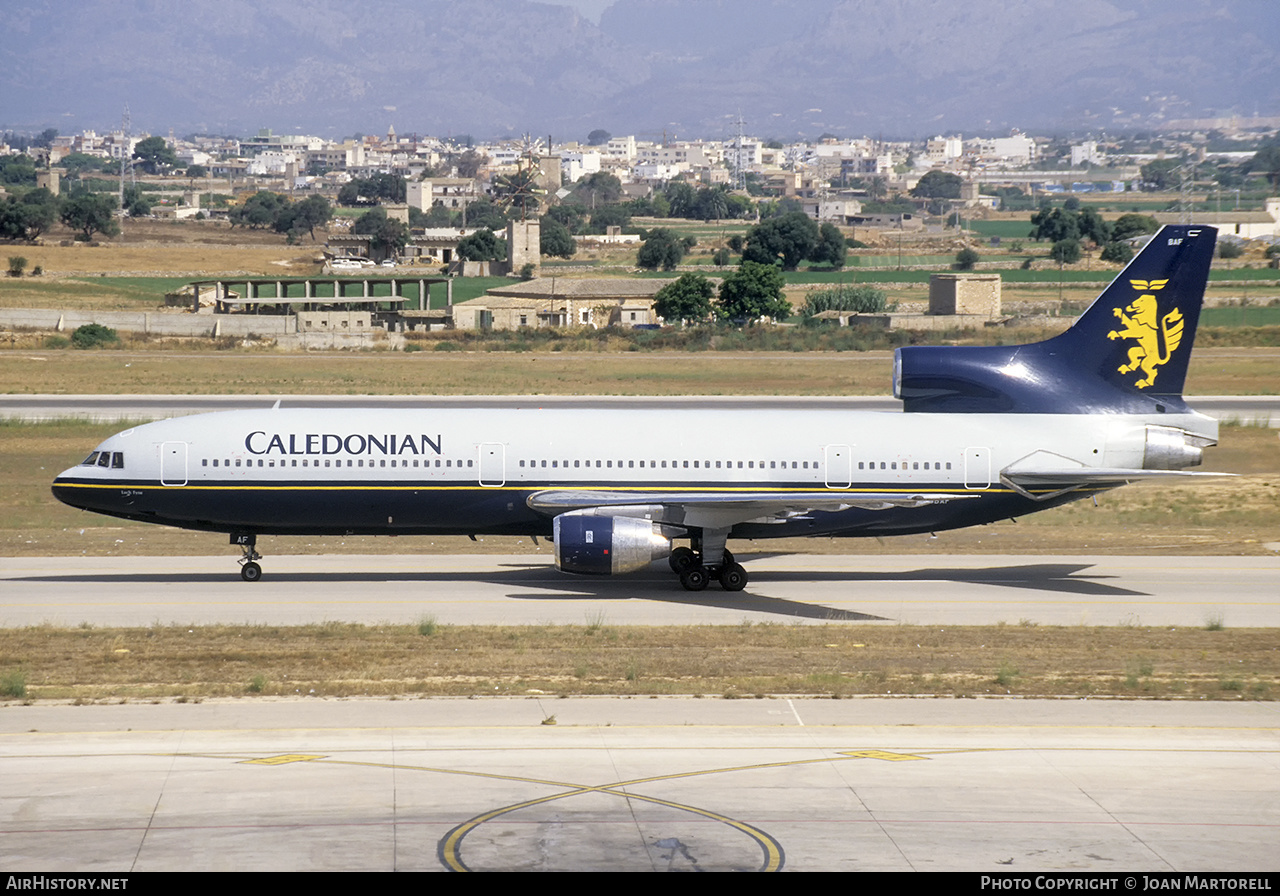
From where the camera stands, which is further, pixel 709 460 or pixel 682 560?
pixel 682 560

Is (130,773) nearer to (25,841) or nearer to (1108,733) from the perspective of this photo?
(25,841)

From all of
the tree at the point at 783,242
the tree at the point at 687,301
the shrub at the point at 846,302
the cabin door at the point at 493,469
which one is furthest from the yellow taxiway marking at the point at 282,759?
the tree at the point at 783,242

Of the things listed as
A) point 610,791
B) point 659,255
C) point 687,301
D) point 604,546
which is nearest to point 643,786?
point 610,791

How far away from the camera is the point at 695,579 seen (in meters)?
36.9

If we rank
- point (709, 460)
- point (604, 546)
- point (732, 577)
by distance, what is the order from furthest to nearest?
point (732, 577), point (709, 460), point (604, 546)

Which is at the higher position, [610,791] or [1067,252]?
[1067,252]

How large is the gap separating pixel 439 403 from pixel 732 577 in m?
35.6

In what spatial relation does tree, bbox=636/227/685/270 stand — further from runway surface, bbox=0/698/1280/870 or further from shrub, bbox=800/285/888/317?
runway surface, bbox=0/698/1280/870

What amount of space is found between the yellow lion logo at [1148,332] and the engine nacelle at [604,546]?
553 inches

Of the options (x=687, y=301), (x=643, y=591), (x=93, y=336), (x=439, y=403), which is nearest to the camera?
(x=643, y=591)

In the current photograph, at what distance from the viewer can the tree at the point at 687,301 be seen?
406 ft

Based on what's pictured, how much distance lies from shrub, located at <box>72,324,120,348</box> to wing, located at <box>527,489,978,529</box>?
241 feet

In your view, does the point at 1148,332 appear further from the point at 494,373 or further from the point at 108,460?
the point at 494,373
